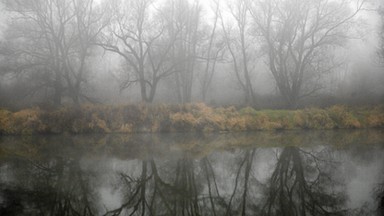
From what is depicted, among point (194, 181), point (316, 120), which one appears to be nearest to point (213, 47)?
point (316, 120)

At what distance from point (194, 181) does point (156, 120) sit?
11590 millimetres

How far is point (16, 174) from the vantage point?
794 cm

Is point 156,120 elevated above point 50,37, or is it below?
below

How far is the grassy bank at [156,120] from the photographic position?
18.1m

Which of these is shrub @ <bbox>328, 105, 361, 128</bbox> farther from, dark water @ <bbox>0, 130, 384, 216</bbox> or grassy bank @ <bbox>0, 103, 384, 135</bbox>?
dark water @ <bbox>0, 130, 384, 216</bbox>

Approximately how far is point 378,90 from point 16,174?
99.0 feet

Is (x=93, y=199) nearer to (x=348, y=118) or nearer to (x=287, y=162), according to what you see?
(x=287, y=162)

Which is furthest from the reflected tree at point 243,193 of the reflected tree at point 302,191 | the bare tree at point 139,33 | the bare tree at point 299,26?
the bare tree at point 299,26

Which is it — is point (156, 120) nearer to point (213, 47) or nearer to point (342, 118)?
point (342, 118)

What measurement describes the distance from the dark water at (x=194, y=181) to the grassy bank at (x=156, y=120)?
6384mm

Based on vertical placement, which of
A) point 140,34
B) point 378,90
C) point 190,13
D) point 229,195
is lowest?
point 229,195

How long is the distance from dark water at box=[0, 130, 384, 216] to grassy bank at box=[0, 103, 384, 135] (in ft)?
20.9

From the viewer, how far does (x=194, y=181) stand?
7180mm

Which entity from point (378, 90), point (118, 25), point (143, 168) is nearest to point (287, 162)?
point (143, 168)
